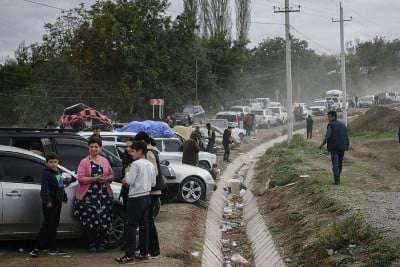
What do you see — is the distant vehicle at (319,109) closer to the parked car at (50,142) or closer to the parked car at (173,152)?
the parked car at (173,152)

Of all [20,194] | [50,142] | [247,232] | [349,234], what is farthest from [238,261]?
[20,194]

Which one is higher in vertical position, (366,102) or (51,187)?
(366,102)

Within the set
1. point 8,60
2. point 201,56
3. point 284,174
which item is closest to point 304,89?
point 201,56

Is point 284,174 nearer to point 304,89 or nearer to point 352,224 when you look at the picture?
point 352,224

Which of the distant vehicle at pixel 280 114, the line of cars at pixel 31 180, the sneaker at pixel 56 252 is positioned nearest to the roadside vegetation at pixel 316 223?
the line of cars at pixel 31 180

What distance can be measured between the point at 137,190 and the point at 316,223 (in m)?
4.58

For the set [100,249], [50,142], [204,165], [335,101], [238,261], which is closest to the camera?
[100,249]

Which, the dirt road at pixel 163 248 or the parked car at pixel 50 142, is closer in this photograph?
the dirt road at pixel 163 248

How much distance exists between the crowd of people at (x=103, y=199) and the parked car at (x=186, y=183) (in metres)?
5.33

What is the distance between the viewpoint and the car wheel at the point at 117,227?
10195 mm

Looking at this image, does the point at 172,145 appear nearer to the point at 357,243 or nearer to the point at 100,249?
the point at 100,249

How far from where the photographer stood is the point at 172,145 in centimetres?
2016

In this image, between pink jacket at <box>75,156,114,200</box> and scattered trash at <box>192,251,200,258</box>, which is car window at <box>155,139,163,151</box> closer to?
scattered trash at <box>192,251,200,258</box>

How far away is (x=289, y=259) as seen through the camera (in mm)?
11055
